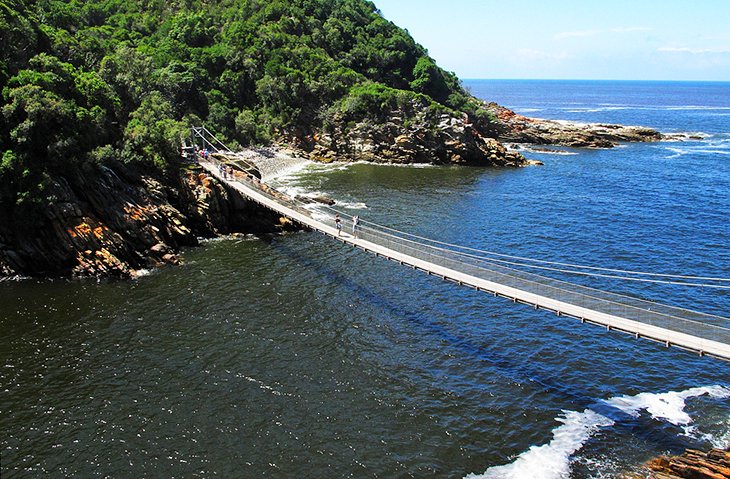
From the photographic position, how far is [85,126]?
34.2 meters

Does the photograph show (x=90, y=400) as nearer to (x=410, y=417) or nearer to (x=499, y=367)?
(x=410, y=417)

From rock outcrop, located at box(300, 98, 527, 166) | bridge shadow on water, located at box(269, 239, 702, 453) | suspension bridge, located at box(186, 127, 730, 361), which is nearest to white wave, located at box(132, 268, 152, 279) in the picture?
bridge shadow on water, located at box(269, 239, 702, 453)

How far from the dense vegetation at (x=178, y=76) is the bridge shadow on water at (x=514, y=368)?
52.5 feet

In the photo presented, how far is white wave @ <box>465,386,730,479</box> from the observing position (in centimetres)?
1734

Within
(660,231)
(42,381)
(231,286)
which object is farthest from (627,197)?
(42,381)

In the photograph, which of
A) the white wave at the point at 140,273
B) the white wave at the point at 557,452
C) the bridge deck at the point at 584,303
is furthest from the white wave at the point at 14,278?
the white wave at the point at 557,452

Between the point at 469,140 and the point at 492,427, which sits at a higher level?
the point at 469,140

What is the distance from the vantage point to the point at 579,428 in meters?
19.4

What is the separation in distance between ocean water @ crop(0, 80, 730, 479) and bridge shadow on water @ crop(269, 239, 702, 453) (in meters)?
0.10

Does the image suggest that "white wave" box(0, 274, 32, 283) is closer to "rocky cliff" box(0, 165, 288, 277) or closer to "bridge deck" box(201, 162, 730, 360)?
"rocky cliff" box(0, 165, 288, 277)

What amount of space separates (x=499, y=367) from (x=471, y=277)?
4.04 meters

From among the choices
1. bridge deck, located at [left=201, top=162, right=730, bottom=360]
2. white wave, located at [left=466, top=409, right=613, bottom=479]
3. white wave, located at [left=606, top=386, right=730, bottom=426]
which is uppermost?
bridge deck, located at [left=201, top=162, right=730, bottom=360]

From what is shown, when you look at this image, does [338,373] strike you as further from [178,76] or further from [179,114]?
[178,76]

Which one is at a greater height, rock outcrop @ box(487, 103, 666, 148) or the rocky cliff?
rock outcrop @ box(487, 103, 666, 148)
